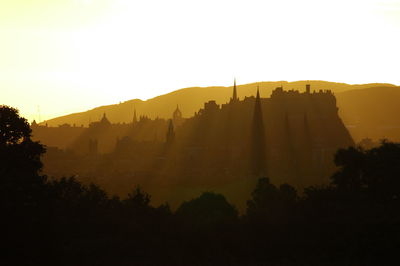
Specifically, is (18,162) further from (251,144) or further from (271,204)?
(251,144)

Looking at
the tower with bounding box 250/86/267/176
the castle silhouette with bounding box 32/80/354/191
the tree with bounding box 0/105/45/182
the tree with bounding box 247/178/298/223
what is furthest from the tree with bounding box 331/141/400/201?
the tower with bounding box 250/86/267/176

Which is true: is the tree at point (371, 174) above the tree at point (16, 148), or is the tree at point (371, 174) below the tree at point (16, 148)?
below

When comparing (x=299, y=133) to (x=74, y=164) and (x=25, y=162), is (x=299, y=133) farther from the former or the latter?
(x=25, y=162)

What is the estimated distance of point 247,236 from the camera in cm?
3167

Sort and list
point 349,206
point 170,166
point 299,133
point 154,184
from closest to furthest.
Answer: point 349,206
point 154,184
point 170,166
point 299,133

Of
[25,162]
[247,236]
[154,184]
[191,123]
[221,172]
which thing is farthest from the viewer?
[191,123]

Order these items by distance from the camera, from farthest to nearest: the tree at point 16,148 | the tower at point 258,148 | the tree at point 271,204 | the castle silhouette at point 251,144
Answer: the castle silhouette at point 251,144
the tower at point 258,148
the tree at point 271,204
the tree at point 16,148

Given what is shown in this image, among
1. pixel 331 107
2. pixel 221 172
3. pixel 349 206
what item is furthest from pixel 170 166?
pixel 349 206

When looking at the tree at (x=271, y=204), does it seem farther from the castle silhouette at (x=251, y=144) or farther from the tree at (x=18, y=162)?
the castle silhouette at (x=251, y=144)

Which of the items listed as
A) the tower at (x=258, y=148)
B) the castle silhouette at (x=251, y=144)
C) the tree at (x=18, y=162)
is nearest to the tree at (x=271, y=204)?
the tree at (x=18, y=162)

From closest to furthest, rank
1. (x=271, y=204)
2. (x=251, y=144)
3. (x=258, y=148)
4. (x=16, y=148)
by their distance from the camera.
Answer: (x=16, y=148)
(x=271, y=204)
(x=258, y=148)
(x=251, y=144)

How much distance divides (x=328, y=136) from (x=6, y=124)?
11437 centimetres

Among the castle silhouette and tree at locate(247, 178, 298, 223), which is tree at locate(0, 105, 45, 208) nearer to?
→ tree at locate(247, 178, 298, 223)

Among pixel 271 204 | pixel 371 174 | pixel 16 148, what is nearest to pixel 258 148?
pixel 371 174
